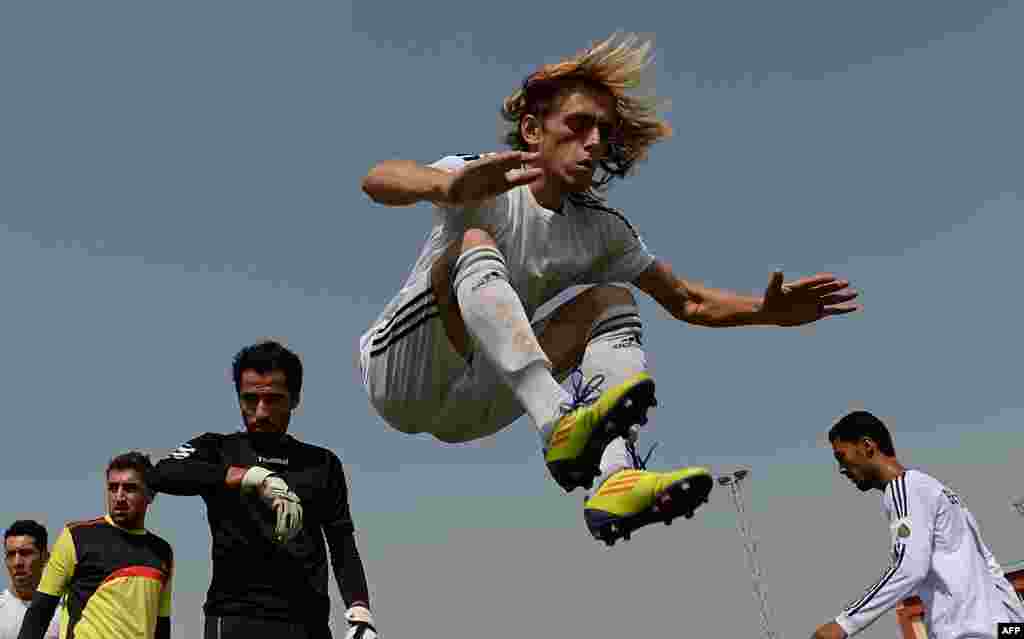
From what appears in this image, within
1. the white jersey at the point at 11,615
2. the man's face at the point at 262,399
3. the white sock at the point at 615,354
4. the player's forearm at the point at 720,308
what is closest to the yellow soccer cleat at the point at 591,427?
the white sock at the point at 615,354

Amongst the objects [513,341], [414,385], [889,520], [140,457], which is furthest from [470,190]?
[889,520]

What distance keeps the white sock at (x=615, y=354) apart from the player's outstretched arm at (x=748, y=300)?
0.76 m

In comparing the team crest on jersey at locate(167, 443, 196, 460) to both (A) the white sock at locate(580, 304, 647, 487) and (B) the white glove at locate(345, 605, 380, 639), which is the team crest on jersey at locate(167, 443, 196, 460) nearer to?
(B) the white glove at locate(345, 605, 380, 639)

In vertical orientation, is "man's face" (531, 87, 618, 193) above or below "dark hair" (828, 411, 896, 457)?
above

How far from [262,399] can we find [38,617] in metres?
1.46

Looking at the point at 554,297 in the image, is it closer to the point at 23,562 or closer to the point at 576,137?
the point at 576,137

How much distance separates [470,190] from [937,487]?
296 centimetres

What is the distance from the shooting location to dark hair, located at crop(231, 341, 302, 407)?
374 cm

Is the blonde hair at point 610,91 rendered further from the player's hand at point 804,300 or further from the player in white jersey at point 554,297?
the player's hand at point 804,300

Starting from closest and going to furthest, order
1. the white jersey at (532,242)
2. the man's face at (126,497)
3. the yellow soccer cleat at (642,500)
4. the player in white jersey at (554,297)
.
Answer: the yellow soccer cleat at (642,500), the player in white jersey at (554,297), the white jersey at (532,242), the man's face at (126,497)

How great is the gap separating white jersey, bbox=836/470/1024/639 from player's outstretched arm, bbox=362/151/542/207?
2706 mm

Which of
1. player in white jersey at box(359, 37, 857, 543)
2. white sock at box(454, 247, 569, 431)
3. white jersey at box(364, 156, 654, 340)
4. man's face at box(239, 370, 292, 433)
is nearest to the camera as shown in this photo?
player in white jersey at box(359, 37, 857, 543)

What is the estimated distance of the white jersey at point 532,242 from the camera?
142 inches

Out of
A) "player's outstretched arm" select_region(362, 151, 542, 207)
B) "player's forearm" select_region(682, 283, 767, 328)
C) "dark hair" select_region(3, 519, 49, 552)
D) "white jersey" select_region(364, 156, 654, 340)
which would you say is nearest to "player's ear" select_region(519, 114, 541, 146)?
"white jersey" select_region(364, 156, 654, 340)
